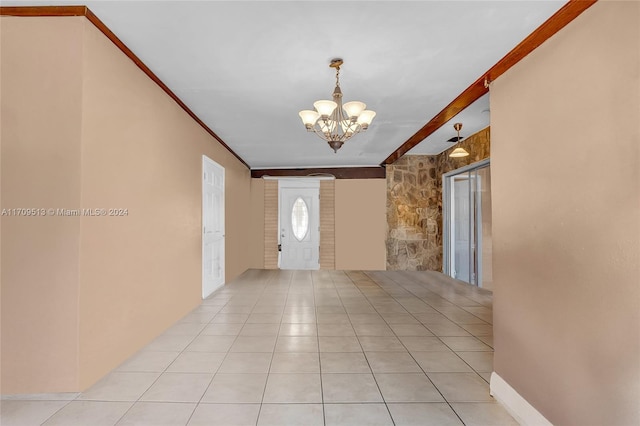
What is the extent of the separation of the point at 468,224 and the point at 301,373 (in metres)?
4.44

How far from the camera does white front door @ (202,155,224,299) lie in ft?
14.6

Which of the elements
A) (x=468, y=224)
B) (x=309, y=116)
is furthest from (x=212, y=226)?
(x=468, y=224)

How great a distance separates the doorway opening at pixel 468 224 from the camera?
205 inches

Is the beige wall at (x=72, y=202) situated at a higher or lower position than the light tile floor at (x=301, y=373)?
higher

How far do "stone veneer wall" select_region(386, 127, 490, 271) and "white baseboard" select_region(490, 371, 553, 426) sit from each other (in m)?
4.85

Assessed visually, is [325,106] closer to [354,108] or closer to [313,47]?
[354,108]

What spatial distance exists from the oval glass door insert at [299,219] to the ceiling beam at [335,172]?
2.09 feet

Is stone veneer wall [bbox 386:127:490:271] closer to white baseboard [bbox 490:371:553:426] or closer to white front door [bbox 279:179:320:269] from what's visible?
white front door [bbox 279:179:320:269]

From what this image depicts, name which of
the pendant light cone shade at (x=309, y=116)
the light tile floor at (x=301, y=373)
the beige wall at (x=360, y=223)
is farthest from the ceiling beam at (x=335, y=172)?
the pendant light cone shade at (x=309, y=116)

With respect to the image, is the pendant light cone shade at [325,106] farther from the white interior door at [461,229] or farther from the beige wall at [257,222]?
the beige wall at [257,222]

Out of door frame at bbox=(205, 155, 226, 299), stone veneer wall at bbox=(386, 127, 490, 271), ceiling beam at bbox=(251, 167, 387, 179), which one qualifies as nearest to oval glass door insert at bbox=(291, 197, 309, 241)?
ceiling beam at bbox=(251, 167, 387, 179)

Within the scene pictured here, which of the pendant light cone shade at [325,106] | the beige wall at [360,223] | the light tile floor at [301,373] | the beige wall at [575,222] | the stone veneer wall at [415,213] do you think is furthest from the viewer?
the beige wall at [360,223]

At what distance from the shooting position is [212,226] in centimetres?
488

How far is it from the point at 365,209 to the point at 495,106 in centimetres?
539
